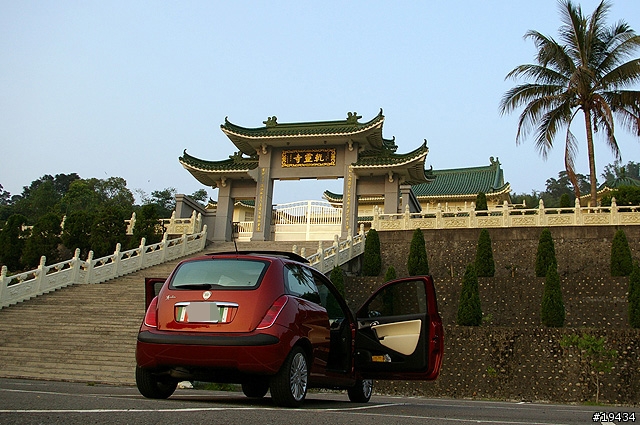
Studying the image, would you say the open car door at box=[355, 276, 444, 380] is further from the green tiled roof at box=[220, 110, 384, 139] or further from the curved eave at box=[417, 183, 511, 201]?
the curved eave at box=[417, 183, 511, 201]

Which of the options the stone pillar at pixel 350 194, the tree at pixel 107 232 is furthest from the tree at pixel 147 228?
the stone pillar at pixel 350 194

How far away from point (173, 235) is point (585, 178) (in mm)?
73651

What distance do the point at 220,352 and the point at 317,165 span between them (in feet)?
79.5

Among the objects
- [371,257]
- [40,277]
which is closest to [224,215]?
[371,257]

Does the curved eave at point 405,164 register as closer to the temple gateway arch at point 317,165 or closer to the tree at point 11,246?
the temple gateway arch at point 317,165

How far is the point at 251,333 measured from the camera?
5.79 m

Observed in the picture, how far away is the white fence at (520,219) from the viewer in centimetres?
2262

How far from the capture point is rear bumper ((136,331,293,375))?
5711 millimetres

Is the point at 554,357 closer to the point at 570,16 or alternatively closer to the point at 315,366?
the point at 315,366

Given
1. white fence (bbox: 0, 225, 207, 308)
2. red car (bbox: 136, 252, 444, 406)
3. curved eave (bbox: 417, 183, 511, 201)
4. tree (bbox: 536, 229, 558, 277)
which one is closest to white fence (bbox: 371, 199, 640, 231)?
tree (bbox: 536, 229, 558, 277)

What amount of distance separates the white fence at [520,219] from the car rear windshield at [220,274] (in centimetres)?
1875

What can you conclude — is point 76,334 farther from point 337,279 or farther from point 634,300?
point 634,300

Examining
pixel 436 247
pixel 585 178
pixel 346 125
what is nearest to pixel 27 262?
pixel 346 125

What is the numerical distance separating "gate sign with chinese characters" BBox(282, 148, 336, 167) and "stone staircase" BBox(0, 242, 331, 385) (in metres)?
11.4
